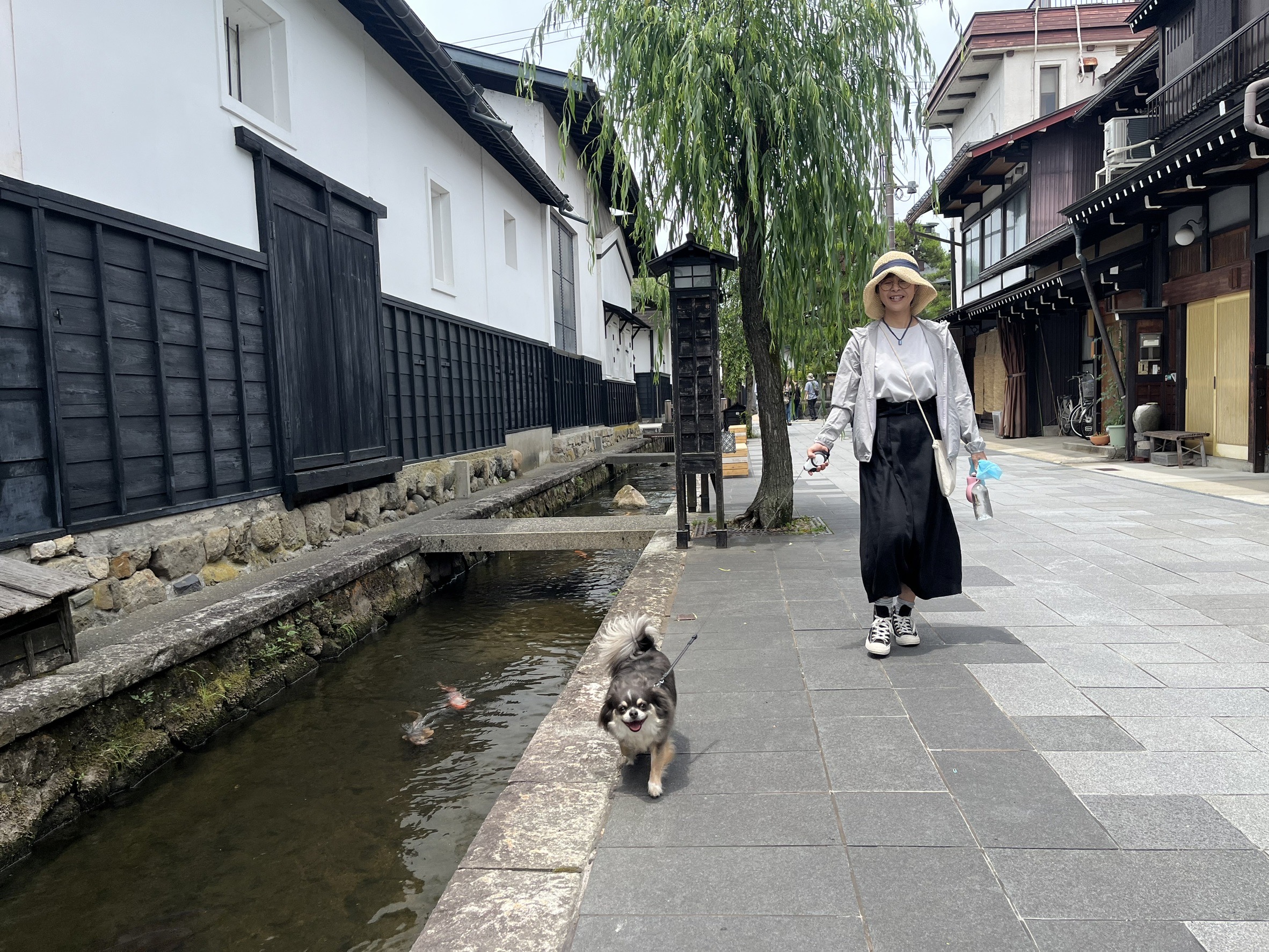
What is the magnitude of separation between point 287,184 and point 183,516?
11.5 feet

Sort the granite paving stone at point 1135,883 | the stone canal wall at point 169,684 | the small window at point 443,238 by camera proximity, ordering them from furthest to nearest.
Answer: the small window at point 443,238, the stone canal wall at point 169,684, the granite paving stone at point 1135,883

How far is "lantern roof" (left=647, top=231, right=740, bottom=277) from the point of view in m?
7.48

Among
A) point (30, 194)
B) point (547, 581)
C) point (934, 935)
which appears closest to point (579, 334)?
point (547, 581)

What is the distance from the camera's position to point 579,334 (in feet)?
74.0

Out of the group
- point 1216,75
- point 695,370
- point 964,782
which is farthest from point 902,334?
point 1216,75

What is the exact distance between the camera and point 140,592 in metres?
5.75

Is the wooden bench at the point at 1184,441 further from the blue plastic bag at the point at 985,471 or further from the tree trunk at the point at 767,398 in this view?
the blue plastic bag at the point at 985,471

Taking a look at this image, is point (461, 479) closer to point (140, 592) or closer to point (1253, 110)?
point (140, 592)

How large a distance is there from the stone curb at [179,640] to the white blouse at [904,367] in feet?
13.4

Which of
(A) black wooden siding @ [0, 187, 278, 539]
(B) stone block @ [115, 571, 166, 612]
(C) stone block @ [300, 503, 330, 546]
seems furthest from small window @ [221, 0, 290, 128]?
(B) stone block @ [115, 571, 166, 612]

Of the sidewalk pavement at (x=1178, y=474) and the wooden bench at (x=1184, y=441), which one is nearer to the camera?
the sidewalk pavement at (x=1178, y=474)

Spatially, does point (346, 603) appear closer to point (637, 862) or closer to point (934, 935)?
point (637, 862)

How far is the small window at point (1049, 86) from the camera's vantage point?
79.4 ft

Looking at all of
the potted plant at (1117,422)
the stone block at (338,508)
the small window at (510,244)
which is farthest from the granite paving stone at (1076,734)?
the small window at (510,244)
